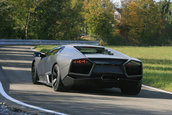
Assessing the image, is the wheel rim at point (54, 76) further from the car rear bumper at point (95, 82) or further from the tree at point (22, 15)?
the tree at point (22, 15)

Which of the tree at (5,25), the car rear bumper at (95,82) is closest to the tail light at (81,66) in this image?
the car rear bumper at (95,82)

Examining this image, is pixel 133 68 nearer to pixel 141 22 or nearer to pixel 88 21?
pixel 88 21

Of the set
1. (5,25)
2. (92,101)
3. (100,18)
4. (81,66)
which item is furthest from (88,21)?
(92,101)

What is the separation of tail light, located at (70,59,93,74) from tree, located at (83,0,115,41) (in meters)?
76.1

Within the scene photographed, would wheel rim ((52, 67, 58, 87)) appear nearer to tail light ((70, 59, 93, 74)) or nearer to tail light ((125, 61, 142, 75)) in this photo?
tail light ((70, 59, 93, 74))

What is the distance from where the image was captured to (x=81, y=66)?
8242 mm

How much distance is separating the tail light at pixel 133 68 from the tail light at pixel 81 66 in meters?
0.86

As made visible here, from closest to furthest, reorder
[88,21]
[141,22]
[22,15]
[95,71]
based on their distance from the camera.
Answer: [95,71] → [22,15] → [88,21] → [141,22]

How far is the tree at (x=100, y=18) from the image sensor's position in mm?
84938

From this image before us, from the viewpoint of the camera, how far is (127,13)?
99.4 metres

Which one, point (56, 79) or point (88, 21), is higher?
point (56, 79)

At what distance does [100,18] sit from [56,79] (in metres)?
78.1

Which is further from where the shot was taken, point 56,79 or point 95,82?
point 56,79

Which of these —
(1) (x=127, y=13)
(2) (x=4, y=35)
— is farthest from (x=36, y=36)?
(1) (x=127, y=13)
